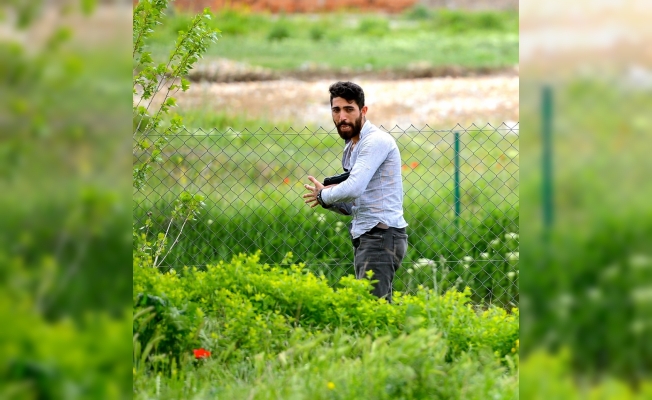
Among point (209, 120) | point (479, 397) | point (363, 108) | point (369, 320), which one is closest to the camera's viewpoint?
point (479, 397)

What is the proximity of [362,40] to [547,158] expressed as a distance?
2173cm

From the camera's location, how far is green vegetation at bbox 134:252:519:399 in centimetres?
261

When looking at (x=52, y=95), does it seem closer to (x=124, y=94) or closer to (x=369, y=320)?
(x=124, y=94)

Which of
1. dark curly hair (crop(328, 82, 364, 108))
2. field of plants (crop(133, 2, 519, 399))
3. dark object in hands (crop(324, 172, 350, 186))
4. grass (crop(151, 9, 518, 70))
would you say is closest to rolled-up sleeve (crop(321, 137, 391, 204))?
dark object in hands (crop(324, 172, 350, 186))

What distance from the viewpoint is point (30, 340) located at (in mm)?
1521

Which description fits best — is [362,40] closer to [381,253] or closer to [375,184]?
[375,184]

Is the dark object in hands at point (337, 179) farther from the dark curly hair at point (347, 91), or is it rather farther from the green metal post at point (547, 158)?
the green metal post at point (547, 158)

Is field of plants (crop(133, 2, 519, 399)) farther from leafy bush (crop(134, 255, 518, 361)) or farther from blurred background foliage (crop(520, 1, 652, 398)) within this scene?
blurred background foliage (crop(520, 1, 652, 398))

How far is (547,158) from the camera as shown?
1.66m

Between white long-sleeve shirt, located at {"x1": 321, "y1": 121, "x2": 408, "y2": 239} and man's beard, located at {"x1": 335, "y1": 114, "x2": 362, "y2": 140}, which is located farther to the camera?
man's beard, located at {"x1": 335, "y1": 114, "x2": 362, "y2": 140}

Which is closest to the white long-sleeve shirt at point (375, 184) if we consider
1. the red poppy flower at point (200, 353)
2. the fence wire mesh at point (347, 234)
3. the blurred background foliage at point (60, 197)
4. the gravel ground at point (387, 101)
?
the red poppy flower at point (200, 353)

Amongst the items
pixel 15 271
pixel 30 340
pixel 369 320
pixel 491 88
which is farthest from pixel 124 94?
pixel 491 88

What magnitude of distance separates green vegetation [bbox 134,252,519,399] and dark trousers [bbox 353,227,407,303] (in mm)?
333

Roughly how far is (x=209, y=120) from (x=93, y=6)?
8.50 metres
